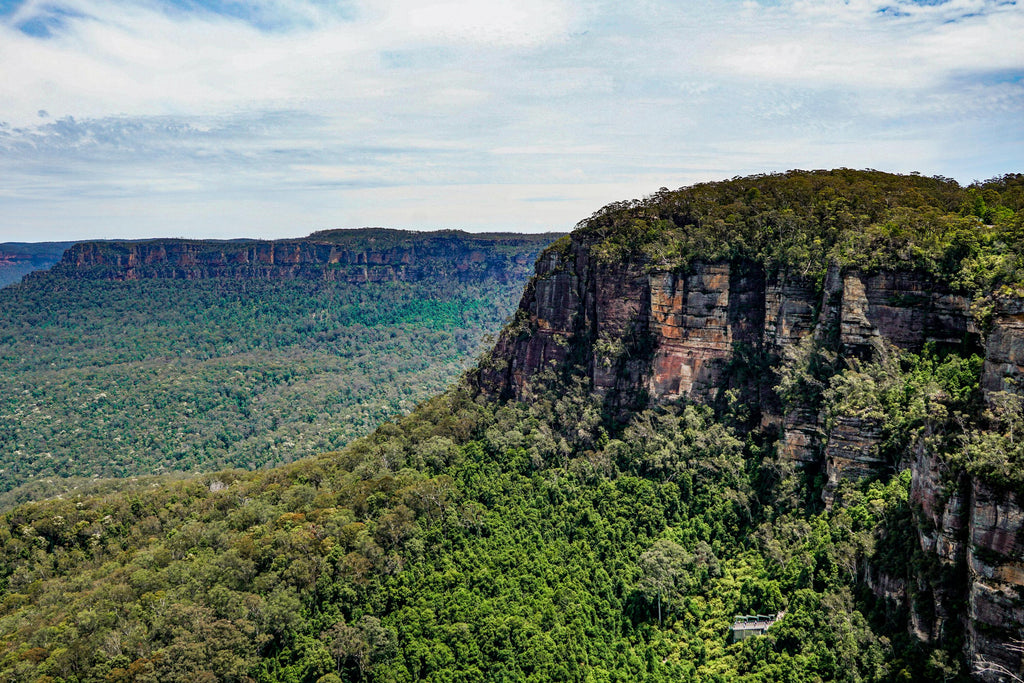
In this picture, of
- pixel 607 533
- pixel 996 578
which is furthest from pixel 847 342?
pixel 996 578

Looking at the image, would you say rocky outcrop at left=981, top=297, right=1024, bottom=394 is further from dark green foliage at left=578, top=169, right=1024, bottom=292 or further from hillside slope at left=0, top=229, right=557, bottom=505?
hillside slope at left=0, top=229, right=557, bottom=505

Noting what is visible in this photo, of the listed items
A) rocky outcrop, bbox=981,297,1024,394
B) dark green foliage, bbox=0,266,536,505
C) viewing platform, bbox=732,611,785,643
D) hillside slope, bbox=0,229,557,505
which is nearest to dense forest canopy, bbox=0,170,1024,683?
viewing platform, bbox=732,611,785,643

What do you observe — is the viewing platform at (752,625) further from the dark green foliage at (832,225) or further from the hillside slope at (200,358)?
the hillside slope at (200,358)

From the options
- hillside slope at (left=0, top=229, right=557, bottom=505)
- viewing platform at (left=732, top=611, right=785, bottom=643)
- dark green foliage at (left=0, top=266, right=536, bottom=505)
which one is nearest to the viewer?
viewing platform at (left=732, top=611, right=785, bottom=643)

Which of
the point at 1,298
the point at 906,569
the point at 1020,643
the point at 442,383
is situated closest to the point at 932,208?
the point at 906,569

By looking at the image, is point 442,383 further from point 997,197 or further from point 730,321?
point 997,197

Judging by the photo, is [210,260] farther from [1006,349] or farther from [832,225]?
[1006,349]

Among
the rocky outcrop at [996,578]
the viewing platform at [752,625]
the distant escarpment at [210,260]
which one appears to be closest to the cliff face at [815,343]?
the rocky outcrop at [996,578]
